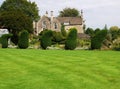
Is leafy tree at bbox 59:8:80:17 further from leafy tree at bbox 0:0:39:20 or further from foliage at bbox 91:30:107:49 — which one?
foliage at bbox 91:30:107:49

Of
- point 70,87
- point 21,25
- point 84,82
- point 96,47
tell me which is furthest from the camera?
point 21,25

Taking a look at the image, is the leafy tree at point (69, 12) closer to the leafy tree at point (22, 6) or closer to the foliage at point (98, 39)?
the leafy tree at point (22, 6)

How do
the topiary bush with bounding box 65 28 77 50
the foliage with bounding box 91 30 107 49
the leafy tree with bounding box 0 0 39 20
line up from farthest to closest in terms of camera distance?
the leafy tree with bounding box 0 0 39 20, the topiary bush with bounding box 65 28 77 50, the foliage with bounding box 91 30 107 49

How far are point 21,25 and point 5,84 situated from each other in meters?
71.3

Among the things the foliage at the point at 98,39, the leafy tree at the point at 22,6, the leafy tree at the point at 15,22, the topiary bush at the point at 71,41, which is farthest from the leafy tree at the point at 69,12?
the foliage at the point at 98,39

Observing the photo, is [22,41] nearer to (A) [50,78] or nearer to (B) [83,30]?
(A) [50,78]

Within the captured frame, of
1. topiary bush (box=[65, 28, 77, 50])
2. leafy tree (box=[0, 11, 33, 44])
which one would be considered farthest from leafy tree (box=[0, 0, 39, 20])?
topiary bush (box=[65, 28, 77, 50])

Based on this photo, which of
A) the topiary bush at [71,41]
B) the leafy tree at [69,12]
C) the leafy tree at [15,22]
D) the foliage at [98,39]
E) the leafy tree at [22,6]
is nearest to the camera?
the foliage at [98,39]

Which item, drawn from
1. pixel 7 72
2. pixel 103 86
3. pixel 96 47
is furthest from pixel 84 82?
pixel 96 47

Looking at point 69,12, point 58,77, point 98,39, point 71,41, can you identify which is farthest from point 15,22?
point 58,77

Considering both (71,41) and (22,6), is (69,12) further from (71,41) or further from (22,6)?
(71,41)

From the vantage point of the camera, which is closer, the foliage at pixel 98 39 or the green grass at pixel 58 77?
the green grass at pixel 58 77

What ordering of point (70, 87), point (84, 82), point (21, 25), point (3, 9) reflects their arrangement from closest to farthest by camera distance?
1. point (70, 87)
2. point (84, 82)
3. point (21, 25)
4. point (3, 9)

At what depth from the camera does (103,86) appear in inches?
535
